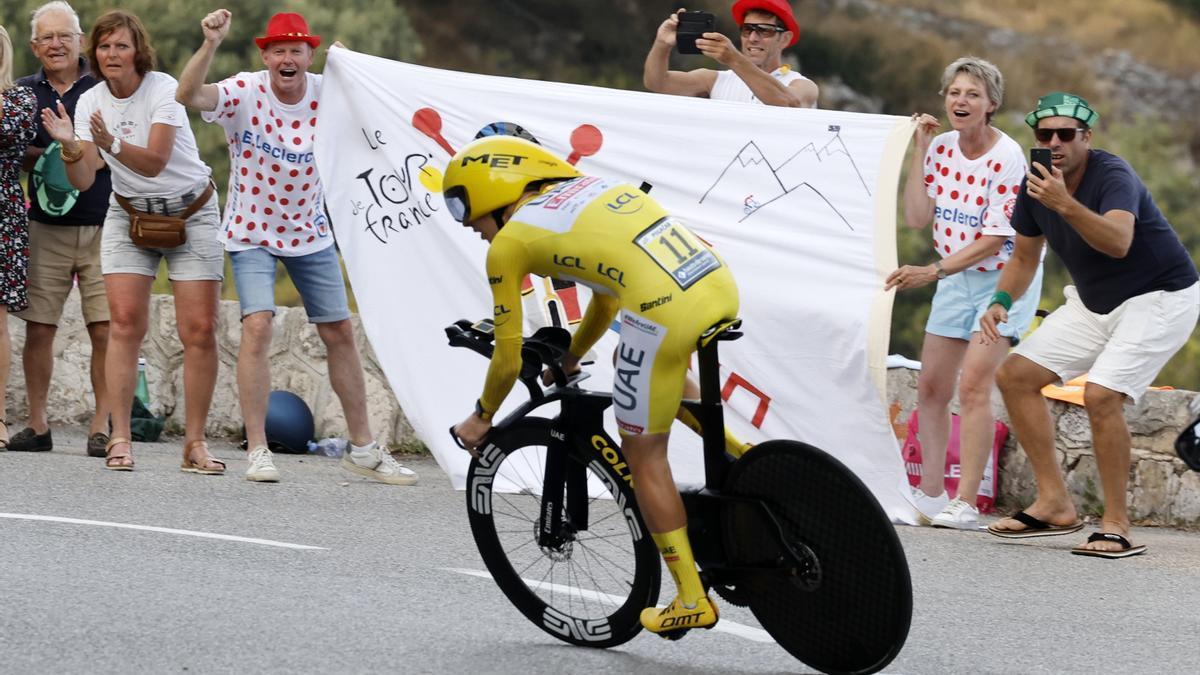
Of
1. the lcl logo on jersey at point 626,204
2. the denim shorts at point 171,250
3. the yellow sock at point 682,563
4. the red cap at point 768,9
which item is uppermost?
the red cap at point 768,9

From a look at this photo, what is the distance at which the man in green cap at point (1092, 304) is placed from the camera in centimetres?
747

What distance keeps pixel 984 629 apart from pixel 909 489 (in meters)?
2.46

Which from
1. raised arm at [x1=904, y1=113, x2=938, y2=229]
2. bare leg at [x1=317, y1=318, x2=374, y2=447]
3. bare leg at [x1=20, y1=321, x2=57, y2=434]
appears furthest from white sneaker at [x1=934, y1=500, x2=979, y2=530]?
bare leg at [x1=20, y1=321, x2=57, y2=434]

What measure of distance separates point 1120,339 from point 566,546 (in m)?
3.17

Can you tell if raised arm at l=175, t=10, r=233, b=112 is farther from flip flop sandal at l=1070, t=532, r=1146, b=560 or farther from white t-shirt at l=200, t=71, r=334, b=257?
flip flop sandal at l=1070, t=532, r=1146, b=560

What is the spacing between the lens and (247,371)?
8625 millimetres

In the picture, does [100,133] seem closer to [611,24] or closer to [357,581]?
[357,581]

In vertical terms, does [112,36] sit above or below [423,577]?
above

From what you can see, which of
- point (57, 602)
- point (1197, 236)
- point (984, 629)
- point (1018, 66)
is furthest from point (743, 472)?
point (1018, 66)

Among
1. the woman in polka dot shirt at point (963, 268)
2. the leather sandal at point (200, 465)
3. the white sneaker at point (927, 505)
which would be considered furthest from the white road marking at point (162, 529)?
the woman in polka dot shirt at point (963, 268)

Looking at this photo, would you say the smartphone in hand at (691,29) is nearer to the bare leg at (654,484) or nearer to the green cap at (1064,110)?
the green cap at (1064,110)

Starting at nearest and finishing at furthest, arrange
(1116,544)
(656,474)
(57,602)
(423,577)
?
(656,474), (57,602), (423,577), (1116,544)

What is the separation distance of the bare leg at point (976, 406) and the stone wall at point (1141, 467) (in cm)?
57

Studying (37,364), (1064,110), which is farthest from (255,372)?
(1064,110)
